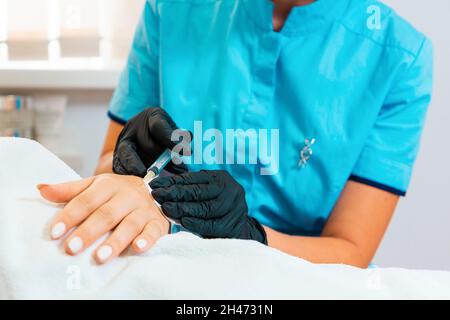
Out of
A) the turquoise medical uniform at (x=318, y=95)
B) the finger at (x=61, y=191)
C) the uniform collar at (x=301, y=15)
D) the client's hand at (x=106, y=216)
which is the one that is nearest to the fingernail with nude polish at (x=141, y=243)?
the client's hand at (x=106, y=216)

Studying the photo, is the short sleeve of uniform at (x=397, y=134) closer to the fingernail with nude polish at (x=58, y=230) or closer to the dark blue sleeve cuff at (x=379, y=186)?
the dark blue sleeve cuff at (x=379, y=186)

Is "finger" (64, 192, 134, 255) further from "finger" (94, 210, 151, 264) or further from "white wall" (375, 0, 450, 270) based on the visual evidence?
"white wall" (375, 0, 450, 270)

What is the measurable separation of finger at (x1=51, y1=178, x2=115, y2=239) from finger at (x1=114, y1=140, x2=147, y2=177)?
145 millimetres

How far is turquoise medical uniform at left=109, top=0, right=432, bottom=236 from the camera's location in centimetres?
99

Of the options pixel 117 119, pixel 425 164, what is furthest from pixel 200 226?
pixel 425 164

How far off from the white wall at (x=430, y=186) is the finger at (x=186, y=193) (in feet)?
3.04

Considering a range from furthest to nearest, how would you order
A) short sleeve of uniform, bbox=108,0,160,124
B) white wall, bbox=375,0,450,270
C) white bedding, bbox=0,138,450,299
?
white wall, bbox=375,0,450,270 < short sleeve of uniform, bbox=108,0,160,124 < white bedding, bbox=0,138,450,299

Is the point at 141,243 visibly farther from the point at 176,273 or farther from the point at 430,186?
the point at 430,186

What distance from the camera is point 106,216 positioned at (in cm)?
Answer: 61

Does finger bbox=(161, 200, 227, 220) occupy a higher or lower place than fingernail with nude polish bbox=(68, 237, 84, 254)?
lower

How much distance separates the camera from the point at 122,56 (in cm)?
161

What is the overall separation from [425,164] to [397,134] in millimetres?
533

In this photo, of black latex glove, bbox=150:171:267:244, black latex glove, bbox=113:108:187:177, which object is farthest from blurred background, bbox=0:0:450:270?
black latex glove, bbox=150:171:267:244

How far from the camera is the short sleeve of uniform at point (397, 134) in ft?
3.26
